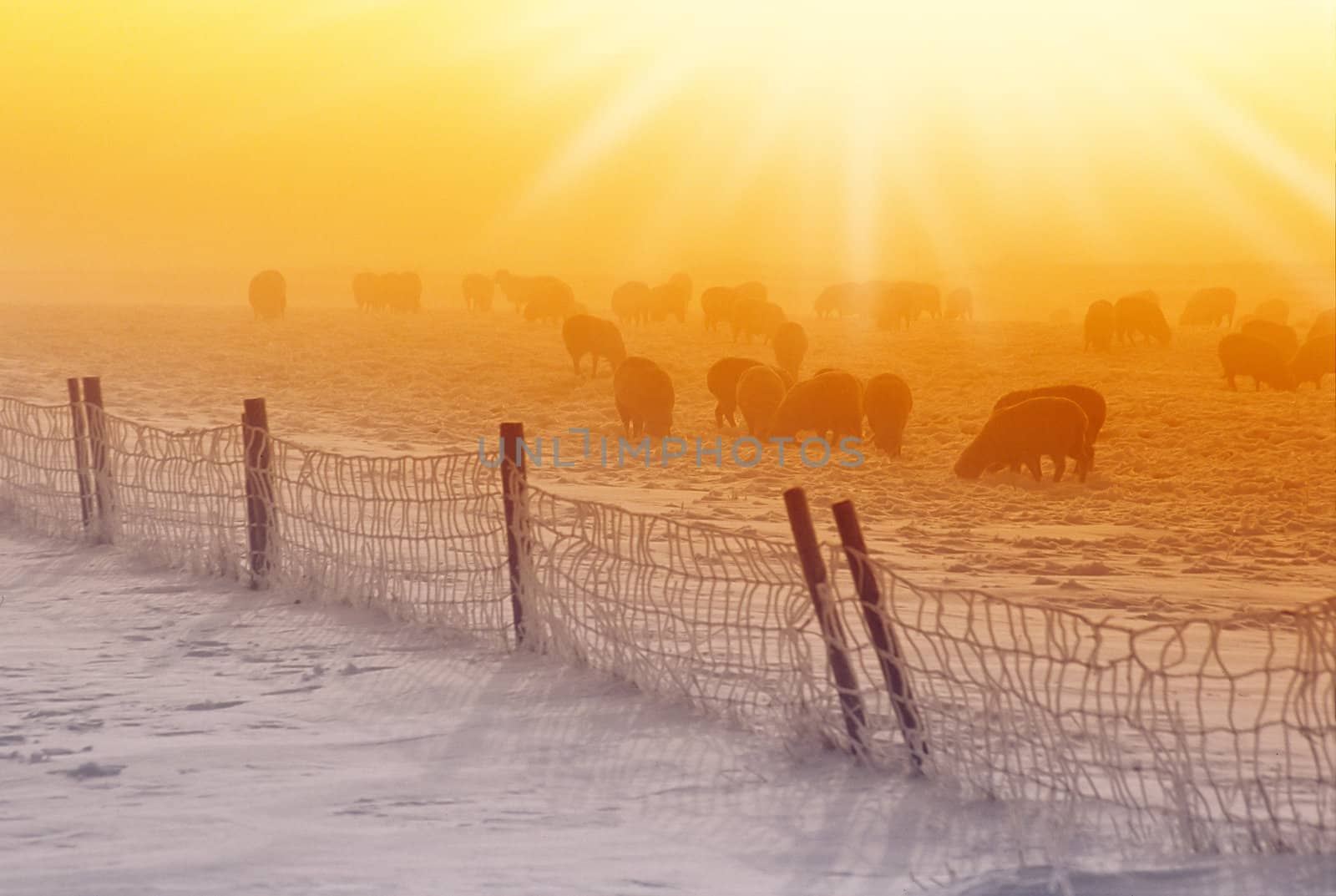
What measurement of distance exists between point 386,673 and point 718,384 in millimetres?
12471

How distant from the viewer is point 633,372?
17562mm

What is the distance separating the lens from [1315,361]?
22.5m

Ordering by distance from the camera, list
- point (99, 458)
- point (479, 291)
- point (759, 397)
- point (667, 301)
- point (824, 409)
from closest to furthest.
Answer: point (99, 458)
point (824, 409)
point (759, 397)
point (667, 301)
point (479, 291)

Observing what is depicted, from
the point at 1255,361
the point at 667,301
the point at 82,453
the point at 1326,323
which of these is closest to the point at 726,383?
the point at 1255,361

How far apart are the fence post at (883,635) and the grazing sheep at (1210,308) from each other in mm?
43503

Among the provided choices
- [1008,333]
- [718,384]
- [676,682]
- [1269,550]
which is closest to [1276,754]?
[676,682]

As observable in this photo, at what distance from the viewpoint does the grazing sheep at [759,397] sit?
17625 millimetres

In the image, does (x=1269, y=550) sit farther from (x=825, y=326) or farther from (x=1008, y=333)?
(x=825, y=326)

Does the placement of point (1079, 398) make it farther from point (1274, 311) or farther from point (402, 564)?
point (1274, 311)


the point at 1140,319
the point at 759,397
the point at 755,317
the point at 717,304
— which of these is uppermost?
the point at 717,304

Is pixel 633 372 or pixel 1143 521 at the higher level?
pixel 633 372

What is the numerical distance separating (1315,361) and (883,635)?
19927 mm

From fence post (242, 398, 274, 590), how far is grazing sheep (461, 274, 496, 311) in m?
46.2

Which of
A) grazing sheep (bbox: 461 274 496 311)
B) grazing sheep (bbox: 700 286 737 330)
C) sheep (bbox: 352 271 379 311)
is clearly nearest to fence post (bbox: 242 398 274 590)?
grazing sheep (bbox: 700 286 737 330)
